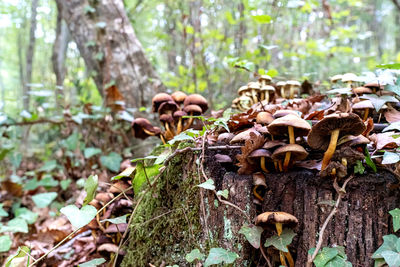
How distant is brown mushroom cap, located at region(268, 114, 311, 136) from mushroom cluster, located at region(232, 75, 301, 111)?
1.19 meters

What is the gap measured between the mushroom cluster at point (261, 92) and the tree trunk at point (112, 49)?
6.50 feet

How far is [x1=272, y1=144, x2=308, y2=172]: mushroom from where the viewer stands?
1380 millimetres

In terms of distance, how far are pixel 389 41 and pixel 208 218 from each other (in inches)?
1152

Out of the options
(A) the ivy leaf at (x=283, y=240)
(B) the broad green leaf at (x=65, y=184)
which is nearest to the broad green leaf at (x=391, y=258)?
(A) the ivy leaf at (x=283, y=240)

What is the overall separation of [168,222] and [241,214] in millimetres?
546

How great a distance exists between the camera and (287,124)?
1.35 meters

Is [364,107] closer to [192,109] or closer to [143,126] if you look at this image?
[192,109]

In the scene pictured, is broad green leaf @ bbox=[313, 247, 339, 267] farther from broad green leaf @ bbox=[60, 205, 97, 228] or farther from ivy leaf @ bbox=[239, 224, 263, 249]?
broad green leaf @ bbox=[60, 205, 97, 228]

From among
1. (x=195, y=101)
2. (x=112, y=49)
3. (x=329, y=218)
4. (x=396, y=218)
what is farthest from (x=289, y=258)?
(x=112, y=49)

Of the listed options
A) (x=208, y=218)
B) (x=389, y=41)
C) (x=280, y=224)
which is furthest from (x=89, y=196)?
(x=389, y=41)

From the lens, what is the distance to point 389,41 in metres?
24.5

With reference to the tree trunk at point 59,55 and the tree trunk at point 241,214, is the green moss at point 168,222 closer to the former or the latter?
the tree trunk at point 241,214

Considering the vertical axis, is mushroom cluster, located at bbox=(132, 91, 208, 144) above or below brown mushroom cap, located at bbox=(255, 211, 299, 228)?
above

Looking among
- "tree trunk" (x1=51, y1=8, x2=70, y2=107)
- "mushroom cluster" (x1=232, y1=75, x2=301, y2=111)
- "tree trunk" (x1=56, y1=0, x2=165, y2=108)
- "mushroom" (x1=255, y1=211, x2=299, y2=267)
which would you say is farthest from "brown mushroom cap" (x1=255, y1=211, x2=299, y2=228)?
"tree trunk" (x1=51, y1=8, x2=70, y2=107)
